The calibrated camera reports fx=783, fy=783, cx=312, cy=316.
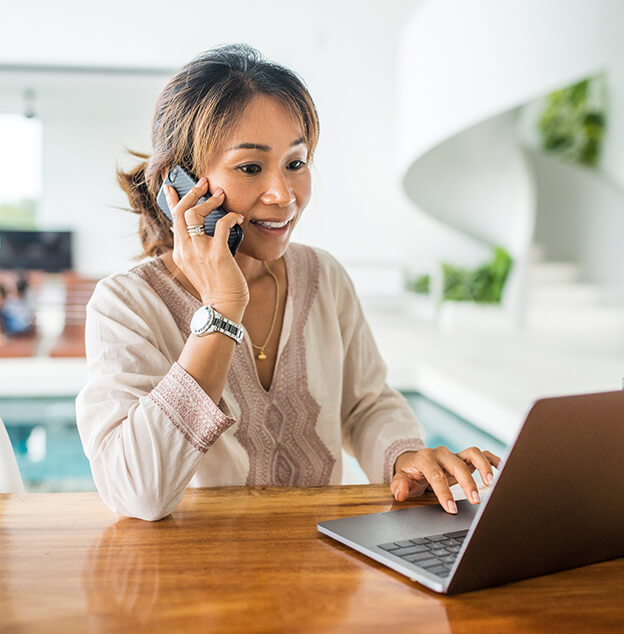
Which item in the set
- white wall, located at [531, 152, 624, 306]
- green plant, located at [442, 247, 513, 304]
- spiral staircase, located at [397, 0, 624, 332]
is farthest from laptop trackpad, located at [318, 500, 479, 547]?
green plant, located at [442, 247, 513, 304]

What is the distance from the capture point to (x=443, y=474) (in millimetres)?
1156

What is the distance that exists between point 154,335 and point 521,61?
579 cm

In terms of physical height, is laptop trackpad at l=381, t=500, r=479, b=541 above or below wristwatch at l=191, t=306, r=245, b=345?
below

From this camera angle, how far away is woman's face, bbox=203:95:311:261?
1360 mm

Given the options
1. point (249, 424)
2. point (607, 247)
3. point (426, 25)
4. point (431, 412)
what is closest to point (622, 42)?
point (426, 25)

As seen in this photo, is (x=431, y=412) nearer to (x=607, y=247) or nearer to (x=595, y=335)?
(x=595, y=335)

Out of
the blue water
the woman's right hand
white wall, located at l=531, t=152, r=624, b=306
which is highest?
the woman's right hand

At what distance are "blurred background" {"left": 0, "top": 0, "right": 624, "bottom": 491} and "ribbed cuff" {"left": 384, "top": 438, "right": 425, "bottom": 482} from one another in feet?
13.4

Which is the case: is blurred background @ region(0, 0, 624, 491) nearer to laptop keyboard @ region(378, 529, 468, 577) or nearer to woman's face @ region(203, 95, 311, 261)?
woman's face @ region(203, 95, 311, 261)

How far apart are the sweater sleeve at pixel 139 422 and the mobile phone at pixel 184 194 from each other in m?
0.23

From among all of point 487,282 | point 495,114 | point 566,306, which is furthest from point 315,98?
point 495,114

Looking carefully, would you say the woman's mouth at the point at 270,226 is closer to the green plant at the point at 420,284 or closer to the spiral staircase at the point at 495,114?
the spiral staircase at the point at 495,114

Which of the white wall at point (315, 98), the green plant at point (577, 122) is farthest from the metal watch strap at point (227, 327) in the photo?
the white wall at point (315, 98)

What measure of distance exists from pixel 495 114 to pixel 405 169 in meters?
2.65
